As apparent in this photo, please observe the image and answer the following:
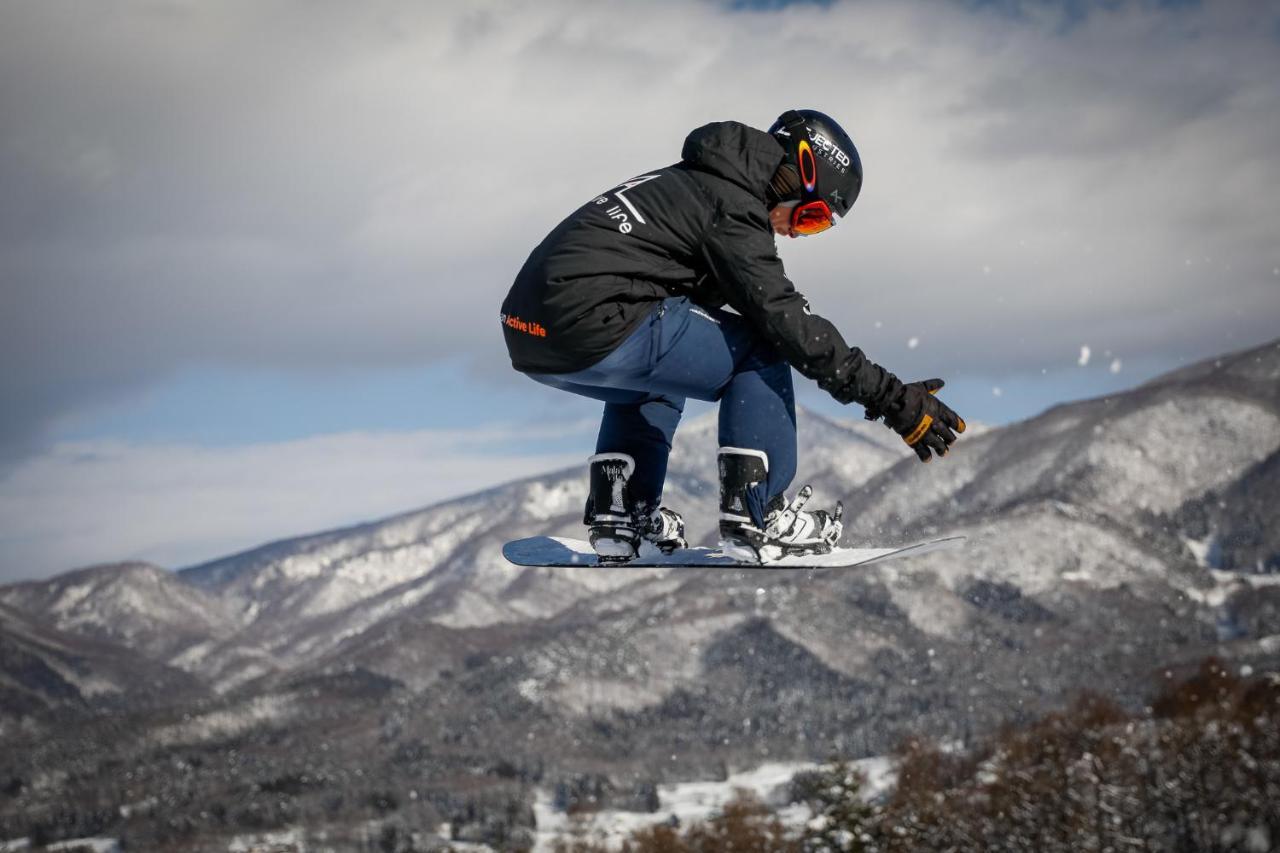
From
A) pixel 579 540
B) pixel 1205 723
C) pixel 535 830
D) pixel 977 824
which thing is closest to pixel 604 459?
pixel 579 540

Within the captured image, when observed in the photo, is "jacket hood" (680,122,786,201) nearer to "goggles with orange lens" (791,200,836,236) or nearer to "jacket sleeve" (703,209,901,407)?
"jacket sleeve" (703,209,901,407)

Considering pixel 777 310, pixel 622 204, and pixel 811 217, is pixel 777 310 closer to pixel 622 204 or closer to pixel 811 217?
pixel 811 217

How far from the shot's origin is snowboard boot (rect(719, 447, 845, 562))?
22.8 ft

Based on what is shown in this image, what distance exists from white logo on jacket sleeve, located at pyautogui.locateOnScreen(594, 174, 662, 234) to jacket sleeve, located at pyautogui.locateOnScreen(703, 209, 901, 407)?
439 mm

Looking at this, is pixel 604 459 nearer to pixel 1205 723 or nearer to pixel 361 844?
pixel 1205 723

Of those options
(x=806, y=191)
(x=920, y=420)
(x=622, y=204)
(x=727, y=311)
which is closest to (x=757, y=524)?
(x=920, y=420)

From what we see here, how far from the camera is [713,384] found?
6812 millimetres

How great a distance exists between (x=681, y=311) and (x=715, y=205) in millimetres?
687

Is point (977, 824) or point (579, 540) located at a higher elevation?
point (579, 540)

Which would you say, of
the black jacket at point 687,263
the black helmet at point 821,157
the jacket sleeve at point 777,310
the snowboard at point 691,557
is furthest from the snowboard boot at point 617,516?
the black helmet at point 821,157

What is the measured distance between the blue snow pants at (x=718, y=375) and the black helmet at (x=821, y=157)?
0.93 m

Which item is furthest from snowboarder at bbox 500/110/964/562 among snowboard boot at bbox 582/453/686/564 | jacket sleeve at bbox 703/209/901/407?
snowboard boot at bbox 582/453/686/564

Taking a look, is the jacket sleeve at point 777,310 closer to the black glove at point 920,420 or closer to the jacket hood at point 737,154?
the black glove at point 920,420

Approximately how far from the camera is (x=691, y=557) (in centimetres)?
794
